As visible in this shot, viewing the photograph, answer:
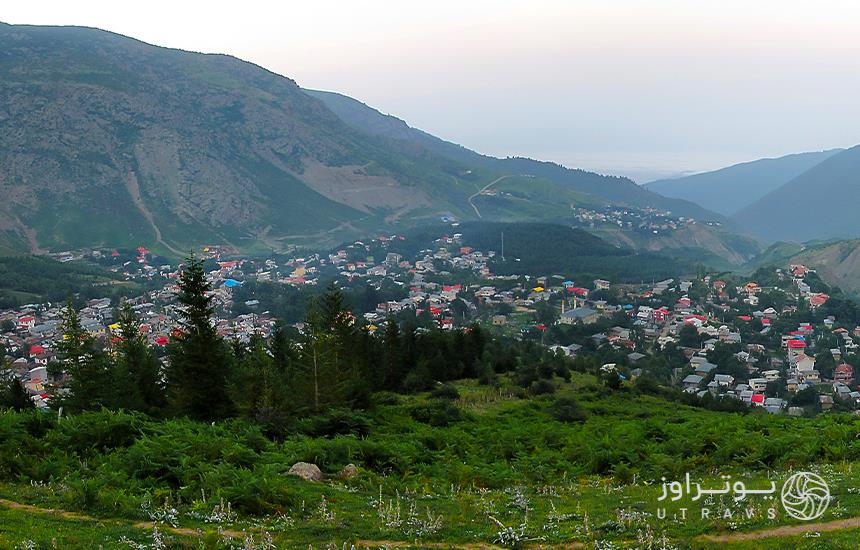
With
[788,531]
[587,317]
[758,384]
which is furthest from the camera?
[587,317]

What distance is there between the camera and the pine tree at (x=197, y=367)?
22.1 m

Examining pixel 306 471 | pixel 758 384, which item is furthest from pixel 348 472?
pixel 758 384

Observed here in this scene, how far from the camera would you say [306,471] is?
1430cm

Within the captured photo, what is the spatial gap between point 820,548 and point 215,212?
18618 cm

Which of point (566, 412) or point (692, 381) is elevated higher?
point (566, 412)

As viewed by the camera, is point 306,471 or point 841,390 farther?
point 841,390

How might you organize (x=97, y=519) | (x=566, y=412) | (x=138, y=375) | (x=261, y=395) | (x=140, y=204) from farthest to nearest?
(x=140, y=204)
(x=566, y=412)
(x=138, y=375)
(x=261, y=395)
(x=97, y=519)

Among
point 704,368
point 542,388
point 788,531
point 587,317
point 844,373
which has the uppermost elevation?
point 788,531

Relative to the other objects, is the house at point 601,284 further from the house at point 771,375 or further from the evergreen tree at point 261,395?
the evergreen tree at point 261,395

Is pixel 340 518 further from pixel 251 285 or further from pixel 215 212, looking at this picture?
pixel 215 212

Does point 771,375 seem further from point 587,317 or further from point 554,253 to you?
point 554,253

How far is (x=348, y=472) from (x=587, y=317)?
72.3 metres

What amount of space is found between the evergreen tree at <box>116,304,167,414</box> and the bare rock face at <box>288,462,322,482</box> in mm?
10650

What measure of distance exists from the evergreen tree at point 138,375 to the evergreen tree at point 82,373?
58 cm
